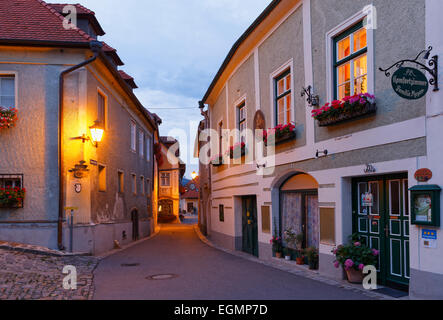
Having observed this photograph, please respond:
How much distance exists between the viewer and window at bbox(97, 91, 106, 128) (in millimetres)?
15629

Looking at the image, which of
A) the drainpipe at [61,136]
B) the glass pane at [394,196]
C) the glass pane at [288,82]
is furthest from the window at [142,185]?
the glass pane at [394,196]

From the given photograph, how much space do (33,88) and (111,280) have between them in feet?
23.2

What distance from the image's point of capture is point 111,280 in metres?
9.38

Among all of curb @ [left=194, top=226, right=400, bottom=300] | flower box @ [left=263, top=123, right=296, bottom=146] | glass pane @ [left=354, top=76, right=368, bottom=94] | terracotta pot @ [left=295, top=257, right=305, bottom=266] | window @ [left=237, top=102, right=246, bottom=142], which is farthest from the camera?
window @ [left=237, top=102, right=246, bottom=142]

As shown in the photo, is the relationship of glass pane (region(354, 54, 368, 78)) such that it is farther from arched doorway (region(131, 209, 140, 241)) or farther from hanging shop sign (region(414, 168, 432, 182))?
arched doorway (region(131, 209, 140, 241))

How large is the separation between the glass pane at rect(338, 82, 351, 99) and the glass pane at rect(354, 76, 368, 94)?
7.9 inches

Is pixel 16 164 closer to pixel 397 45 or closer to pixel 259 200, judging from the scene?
pixel 259 200

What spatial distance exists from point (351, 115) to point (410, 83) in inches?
73.1

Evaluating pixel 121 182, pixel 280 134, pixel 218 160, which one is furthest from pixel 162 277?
pixel 121 182

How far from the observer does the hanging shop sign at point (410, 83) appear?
6.41 meters

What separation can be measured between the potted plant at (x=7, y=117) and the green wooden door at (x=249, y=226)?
7877 millimetres

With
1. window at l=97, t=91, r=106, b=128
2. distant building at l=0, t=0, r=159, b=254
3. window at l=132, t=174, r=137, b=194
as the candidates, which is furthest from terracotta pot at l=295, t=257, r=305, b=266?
window at l=132, t=174, r=137, b=194

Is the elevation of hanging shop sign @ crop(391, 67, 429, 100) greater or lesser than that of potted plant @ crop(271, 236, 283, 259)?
greater
